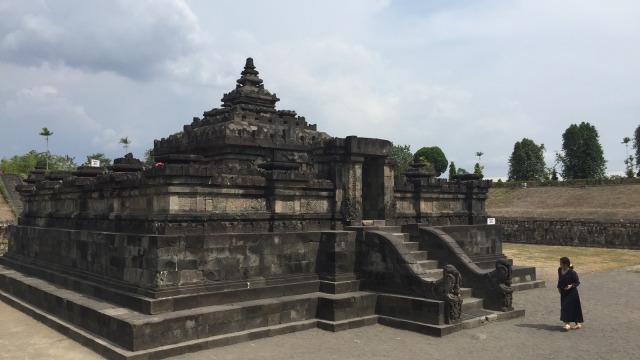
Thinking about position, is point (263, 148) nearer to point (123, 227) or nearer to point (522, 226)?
point (123, 227)

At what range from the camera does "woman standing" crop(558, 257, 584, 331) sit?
1027 centimetres

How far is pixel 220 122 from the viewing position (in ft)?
48.8

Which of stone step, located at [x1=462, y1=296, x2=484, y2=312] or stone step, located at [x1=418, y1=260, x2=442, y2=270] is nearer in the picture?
stone step, located at [x1=462, y1=296, x2=484, y2=312]

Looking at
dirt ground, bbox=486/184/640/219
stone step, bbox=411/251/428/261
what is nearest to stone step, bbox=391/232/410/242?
stone step, bbox=411/251/428/261

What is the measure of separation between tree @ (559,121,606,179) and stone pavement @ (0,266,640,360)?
58.8 meters

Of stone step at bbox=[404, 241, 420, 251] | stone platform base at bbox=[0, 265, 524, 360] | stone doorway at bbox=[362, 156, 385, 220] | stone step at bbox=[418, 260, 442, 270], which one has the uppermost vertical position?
stone doorway at bbox=[362, 156, 385, 220]

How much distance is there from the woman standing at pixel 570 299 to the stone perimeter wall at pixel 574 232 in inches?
908

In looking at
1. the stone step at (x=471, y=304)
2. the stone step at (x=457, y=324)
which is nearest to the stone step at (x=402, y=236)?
the stone step at (x=471, y=304)

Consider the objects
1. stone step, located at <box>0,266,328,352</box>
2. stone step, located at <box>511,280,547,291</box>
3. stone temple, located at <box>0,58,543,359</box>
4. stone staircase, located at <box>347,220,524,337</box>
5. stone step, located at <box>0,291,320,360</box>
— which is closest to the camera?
stone step, located at <box>0,291,320,360</box>

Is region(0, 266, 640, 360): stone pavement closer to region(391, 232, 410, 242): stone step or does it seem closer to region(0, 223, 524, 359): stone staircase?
region(0, 223, 524, 359): stone staircase

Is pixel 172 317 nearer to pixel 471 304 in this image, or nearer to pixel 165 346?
pixel 165 346

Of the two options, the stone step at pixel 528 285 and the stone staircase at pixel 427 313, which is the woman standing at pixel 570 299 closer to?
the stone staircase at pixel 427 313

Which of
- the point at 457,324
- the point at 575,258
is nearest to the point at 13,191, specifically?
the point at 457,324

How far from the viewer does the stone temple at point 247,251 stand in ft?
30.7
